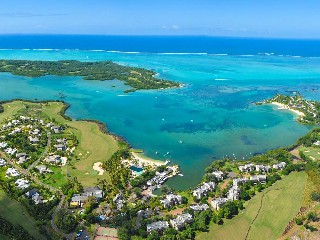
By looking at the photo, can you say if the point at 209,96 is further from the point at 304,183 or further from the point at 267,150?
the point at 304,183

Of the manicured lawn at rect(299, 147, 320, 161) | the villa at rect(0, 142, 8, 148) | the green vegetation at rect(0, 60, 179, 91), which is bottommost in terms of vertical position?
the manicured lawn at rect(299, 147, 320, 161)

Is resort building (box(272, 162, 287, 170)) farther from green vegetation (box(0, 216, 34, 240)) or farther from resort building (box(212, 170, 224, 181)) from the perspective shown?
green vegetation (box(0, 216, 34, 240))

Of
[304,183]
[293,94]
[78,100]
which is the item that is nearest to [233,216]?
[304,183]

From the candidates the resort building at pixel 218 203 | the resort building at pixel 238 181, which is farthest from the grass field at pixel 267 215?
the resort building at pixel 238 181

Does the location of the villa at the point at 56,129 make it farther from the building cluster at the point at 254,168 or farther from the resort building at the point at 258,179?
the resort building at the point at 258,179

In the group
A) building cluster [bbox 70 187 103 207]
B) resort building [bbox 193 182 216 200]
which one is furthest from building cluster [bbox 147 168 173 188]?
building cluster [bbox 70 187 103 207]
